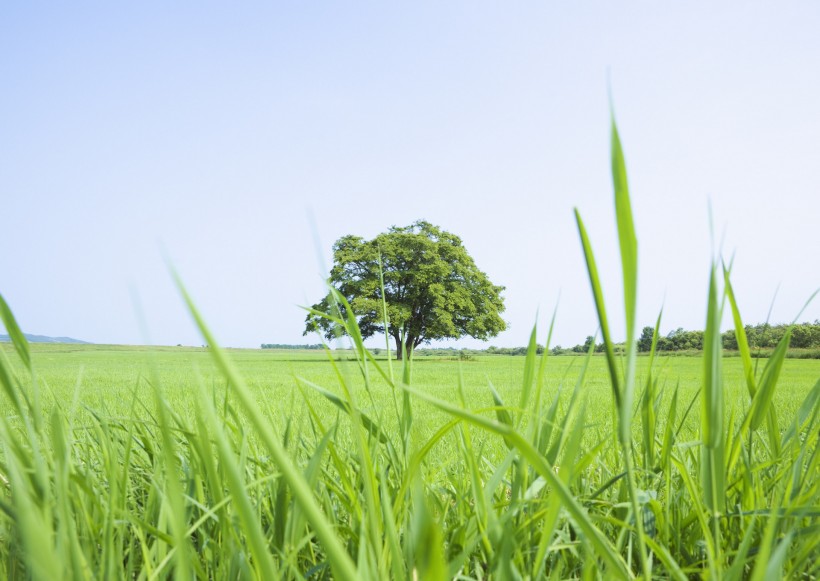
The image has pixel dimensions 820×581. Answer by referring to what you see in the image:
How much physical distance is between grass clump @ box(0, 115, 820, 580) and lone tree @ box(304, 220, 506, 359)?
90.1ft

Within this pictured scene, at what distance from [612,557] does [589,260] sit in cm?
20

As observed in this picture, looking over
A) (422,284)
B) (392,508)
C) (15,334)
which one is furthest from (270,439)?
(422,284)

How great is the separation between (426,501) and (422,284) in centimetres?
3022

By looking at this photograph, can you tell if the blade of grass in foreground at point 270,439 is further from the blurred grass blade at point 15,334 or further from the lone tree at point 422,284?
the lone tree at point 422,284

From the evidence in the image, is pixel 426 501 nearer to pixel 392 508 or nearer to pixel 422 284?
pixel 392 508

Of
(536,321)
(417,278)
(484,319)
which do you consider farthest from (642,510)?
(484,319)

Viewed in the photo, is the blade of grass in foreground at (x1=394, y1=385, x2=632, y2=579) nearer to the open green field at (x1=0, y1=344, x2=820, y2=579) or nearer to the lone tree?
the open green field at (x1=0, y1=344, x2=820, y2=579)

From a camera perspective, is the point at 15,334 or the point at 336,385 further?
the point at 336,385

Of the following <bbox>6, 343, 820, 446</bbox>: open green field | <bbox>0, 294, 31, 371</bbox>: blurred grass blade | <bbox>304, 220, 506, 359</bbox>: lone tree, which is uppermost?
<bbox>304, 220, 506, 359</bbox>: lone tree

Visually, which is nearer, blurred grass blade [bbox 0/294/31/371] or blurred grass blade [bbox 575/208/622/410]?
blurred grass blade [bbox 575/208/622/410]

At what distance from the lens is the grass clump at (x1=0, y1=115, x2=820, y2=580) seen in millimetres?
337

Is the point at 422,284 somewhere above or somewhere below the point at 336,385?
above

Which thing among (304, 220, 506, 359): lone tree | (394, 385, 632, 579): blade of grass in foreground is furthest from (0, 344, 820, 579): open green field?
(304, 220, 506, 359): lone tree

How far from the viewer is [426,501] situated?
2.91ft
